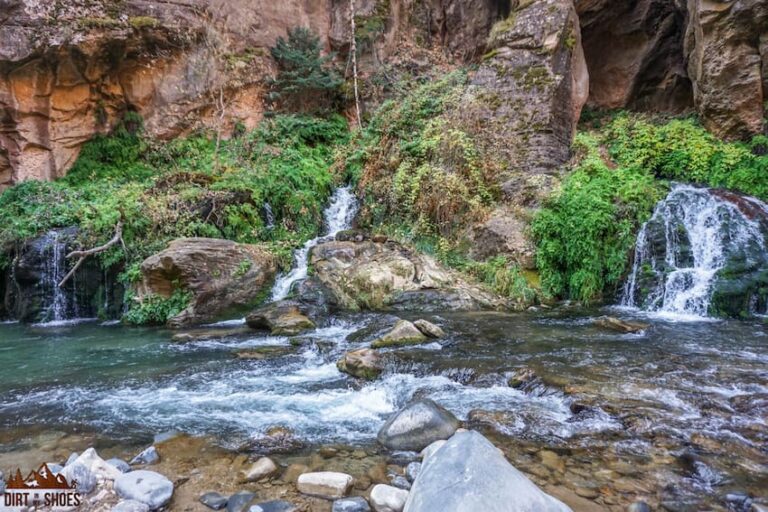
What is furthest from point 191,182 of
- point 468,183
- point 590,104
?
point 590,104

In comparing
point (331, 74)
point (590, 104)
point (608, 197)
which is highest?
point (331, 74)

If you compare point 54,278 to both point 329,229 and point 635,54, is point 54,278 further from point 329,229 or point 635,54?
point 635,54

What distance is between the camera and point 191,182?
39.3ft

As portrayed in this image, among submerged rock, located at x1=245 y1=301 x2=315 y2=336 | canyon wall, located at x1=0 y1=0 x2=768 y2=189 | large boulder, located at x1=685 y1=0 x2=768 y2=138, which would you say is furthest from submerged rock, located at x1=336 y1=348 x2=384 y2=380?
large boulder, located at x1=685 y1=0 x2=768 y2=138

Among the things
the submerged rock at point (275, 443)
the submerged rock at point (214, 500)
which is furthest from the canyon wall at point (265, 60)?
the submerged rock at point (214, 500)

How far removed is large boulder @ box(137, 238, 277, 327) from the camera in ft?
27.8

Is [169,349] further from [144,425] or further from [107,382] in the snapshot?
[144,425]

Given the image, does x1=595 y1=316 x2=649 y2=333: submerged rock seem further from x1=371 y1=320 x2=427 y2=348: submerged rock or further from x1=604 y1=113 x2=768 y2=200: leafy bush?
x1=604 y1=113 x2=768 y2=200: leafy bush

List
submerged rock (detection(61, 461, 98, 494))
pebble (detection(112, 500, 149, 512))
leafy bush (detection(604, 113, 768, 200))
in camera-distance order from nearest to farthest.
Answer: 1. pebble (detection(112, 500, 149, 512))
2. submerged rock (detection(61, 461, 98, 494))
3. leafy bush (detection(604, 113, 768, 200))

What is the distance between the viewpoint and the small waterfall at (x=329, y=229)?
9.52 metres

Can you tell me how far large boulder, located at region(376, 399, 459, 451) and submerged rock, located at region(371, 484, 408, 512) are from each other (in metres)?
0.67

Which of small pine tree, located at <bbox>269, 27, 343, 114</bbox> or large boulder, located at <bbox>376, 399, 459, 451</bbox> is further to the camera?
small pine tree, located at <bbox>269, 27, 343, 114</bbox>

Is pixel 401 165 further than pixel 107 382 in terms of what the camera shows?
Yes

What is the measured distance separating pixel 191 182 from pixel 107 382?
7.98 meters
